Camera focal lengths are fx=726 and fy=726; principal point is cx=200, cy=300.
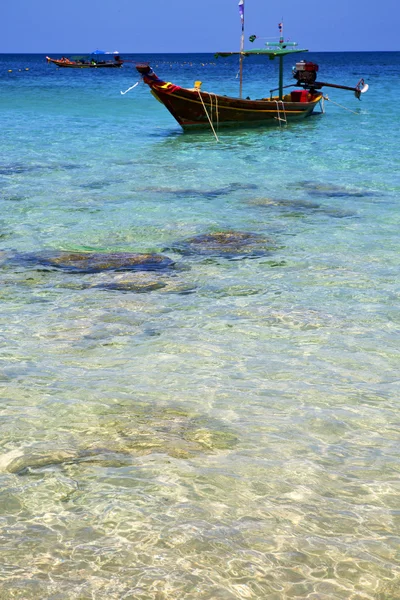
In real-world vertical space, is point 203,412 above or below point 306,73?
below

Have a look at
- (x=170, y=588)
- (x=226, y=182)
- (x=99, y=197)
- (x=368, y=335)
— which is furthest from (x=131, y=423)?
(x=226, y=182)

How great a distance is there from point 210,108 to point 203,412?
71.3 feet

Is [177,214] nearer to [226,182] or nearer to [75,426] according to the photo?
[226,182]

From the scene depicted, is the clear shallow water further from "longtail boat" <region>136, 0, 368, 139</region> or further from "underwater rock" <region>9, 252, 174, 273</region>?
"longtail boat" <region>136, 0, 368, 139</region>

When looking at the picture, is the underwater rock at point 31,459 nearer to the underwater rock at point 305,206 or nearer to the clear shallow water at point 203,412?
the clear shallow water at point 203,412

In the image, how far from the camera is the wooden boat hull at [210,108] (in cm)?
2411

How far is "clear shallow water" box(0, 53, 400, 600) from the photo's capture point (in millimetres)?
3412

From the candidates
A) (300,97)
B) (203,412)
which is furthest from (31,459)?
(300,97)

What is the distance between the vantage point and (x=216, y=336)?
6656 mm

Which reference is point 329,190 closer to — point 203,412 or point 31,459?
point 203,412

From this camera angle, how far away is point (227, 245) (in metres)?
10.1

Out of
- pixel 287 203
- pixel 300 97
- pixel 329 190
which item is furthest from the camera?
pixel 300 97

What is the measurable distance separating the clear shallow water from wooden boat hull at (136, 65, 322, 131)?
12601mm

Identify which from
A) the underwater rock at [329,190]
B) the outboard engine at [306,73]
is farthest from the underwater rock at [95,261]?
the outboard engine at [306,73]
